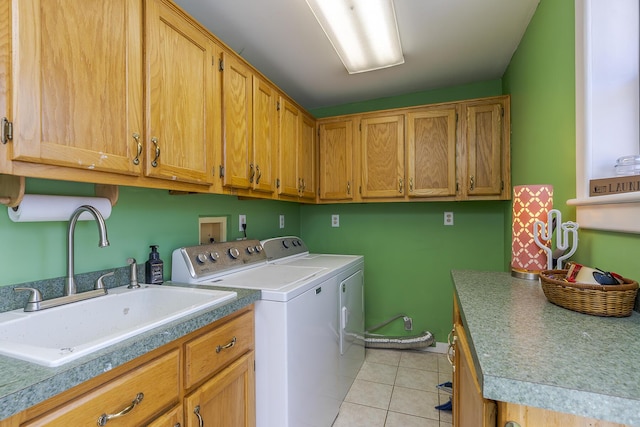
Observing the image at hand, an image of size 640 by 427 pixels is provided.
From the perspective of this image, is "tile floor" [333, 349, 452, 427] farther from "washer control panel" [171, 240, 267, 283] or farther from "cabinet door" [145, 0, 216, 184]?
"cabinet door" [145, 0, 216, 184]

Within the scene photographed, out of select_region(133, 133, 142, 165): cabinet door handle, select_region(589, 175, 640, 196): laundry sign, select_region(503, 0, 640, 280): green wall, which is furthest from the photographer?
select_region(133, 133, 142, 165): cabinet door handle

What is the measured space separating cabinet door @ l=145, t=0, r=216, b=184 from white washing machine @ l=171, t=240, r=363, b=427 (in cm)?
52

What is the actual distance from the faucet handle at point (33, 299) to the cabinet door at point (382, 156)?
2.11 metres

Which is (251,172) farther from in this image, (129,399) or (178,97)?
(129,399)

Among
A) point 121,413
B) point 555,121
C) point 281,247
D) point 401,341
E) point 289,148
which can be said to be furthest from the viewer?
point 401,341

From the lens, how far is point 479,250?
2.58m

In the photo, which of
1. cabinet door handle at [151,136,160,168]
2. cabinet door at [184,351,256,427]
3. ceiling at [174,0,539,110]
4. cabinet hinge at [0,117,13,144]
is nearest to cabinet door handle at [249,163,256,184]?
cabinet door handle at [151,136,160,168]

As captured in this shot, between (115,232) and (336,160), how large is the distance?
1.80 m

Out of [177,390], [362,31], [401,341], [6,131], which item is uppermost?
[362,31]

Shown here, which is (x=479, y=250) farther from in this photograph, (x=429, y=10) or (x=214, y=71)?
(x=214, y=71)

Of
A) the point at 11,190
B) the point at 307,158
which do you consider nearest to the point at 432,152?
the point at 307,158

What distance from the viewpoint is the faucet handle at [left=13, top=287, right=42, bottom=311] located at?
1.00 metres

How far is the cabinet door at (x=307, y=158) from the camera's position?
2.42m

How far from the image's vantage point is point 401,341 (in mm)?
2662
